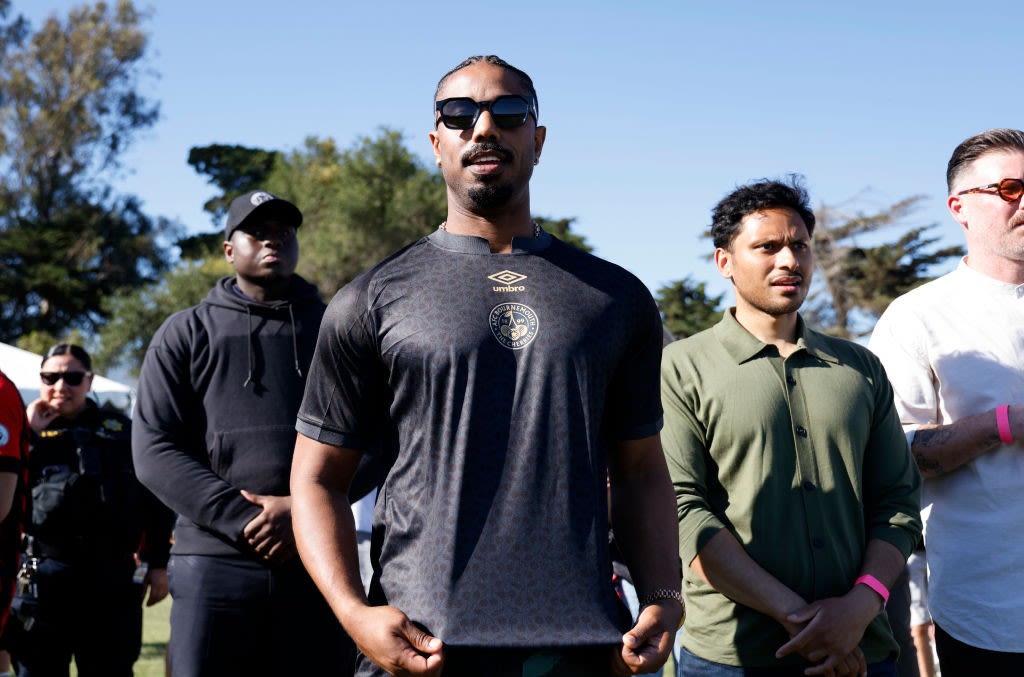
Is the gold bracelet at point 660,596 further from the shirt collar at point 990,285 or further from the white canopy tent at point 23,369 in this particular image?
the white canopy tent at point 23,369

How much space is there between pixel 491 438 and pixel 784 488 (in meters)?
1.26

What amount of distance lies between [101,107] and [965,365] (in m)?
47.4

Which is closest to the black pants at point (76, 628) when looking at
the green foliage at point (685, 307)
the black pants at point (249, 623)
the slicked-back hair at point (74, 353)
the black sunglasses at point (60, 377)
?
the black sunglasses at point (60, 377)

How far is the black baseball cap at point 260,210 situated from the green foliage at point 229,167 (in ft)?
191

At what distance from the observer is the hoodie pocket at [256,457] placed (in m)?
4.17

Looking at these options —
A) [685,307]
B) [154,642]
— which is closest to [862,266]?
[685,307]

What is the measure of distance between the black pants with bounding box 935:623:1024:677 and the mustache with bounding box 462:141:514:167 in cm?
220

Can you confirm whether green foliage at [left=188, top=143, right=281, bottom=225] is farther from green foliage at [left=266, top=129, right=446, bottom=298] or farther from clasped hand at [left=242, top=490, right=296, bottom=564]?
clasped hand at [left=242, top=490, right=296, bottom=564]

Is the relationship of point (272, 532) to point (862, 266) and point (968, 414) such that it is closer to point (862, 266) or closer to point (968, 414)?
point (968, 414)

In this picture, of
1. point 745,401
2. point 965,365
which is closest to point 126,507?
point 745,401

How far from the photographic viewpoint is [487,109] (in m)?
2.59

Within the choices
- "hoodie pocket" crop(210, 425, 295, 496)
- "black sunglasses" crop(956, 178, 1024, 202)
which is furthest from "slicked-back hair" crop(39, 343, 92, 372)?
"black sunglasses" crop(956, 178, 1024, 202)

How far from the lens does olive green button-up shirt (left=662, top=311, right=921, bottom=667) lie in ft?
10.6

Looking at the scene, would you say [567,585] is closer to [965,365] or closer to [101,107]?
[965,365]
